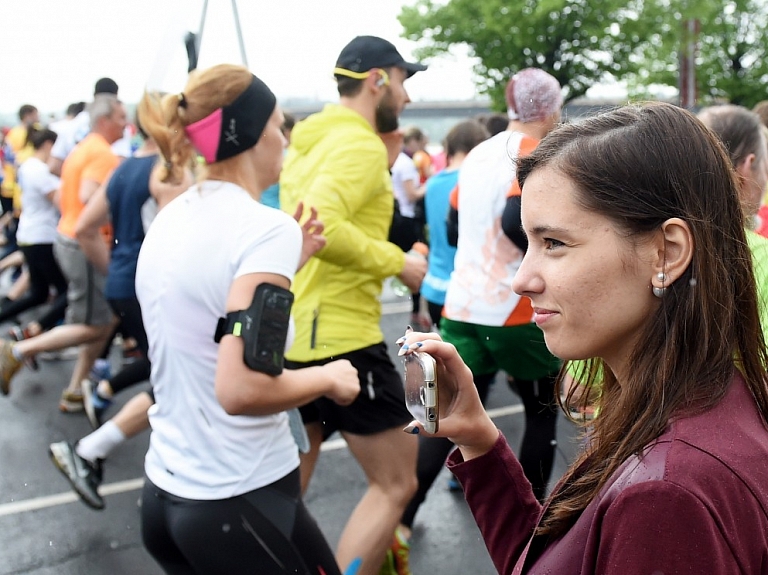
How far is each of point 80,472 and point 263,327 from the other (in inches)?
94.0

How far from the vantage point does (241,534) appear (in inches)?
81.6

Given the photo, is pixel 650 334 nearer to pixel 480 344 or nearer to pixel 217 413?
pixel 217 413

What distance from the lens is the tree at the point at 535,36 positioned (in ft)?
85.1

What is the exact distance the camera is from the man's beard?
3416 mm

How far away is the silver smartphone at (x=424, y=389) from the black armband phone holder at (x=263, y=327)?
2.39 ft

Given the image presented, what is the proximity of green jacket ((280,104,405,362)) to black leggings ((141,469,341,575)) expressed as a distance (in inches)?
38.4

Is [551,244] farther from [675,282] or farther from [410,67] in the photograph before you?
[410,67]

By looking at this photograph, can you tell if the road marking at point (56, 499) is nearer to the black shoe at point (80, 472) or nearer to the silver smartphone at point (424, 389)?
the black shoe at point (80, 472)

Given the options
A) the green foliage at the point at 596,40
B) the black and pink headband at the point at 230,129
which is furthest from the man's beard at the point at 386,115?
the green foliage at the point at 596,40

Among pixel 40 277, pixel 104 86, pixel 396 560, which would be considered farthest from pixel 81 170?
pixel 396 560

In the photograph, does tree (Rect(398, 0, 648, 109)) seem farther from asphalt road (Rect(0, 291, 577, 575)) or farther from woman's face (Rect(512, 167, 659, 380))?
woman's face (Rect(512, 167, 659, 380))

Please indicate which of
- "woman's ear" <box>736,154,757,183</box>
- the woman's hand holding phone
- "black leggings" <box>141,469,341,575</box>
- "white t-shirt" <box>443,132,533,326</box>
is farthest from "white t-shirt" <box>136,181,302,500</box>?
"woman's ear" <box>736,154,757,183</box>

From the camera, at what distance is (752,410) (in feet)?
3.71

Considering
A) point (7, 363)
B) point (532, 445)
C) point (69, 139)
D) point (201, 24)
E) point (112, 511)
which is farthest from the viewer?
point (69, 139)
